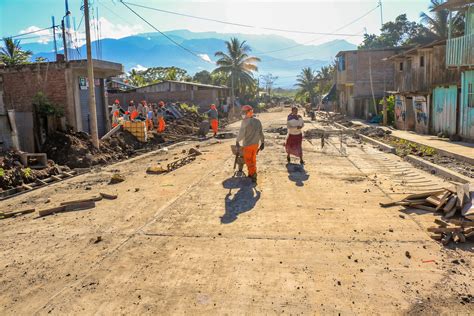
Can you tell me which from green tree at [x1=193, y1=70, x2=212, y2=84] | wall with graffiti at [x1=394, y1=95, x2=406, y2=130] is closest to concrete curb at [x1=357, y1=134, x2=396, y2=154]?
wall with graffiti at [x1=394, y1=95, x2=406, y2=130]

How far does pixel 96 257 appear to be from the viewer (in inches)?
203

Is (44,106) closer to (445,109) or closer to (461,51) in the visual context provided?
(461,51)

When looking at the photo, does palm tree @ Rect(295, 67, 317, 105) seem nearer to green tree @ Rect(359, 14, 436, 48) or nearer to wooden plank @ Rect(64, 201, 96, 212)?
green tree @ Rect(359, 14, 436, 48)

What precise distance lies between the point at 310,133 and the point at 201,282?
16968 millimetres

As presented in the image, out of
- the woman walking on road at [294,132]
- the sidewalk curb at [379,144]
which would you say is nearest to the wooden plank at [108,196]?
the woman walking on road at [294,132]

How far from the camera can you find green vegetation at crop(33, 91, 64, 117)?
13.5m

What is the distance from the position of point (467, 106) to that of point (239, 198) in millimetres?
12091

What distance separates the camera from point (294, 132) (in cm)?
1144

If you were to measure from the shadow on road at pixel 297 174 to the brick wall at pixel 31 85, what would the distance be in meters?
8.67

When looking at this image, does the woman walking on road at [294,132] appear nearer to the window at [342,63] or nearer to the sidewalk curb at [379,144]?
the sidewalk curb at [379,144]

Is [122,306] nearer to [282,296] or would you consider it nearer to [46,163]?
[282,296]

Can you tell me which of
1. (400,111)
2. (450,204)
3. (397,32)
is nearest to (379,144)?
(400,111)

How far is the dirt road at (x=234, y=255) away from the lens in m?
3.97

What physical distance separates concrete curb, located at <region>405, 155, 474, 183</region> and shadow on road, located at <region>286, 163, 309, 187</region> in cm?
325
